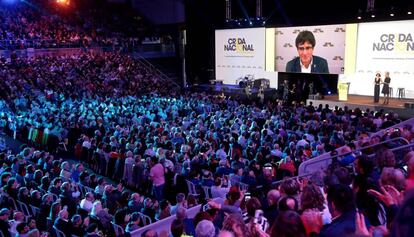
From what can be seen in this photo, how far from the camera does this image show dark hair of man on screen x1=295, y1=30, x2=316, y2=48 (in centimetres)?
2111

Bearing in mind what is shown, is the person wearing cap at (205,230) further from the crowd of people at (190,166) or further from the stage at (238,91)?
the stage at (238,91)

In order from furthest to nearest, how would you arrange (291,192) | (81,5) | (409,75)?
(81,5) → (409,75) → (291,192)

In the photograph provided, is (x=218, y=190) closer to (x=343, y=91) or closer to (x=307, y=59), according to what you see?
(x=343, y=91)

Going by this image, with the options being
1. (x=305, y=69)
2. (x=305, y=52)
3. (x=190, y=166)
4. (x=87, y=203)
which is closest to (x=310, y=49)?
(x=305, y=52)

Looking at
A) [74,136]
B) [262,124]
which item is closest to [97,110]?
[74,136]

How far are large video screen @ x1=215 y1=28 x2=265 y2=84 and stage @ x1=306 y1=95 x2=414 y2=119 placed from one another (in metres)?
4.98

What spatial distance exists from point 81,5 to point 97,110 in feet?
67.0

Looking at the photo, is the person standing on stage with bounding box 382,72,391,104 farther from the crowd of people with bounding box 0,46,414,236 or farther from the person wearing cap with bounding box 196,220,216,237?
the person wearing cap with bounding box 196,220,216,237

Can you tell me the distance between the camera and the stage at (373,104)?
15821 mm

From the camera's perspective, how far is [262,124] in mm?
13961

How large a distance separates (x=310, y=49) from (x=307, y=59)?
50 cm

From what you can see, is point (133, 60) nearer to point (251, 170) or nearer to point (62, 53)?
point (62, 53)

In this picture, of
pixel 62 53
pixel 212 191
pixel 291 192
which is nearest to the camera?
pixel 291 192

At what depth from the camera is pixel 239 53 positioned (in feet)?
82.1
